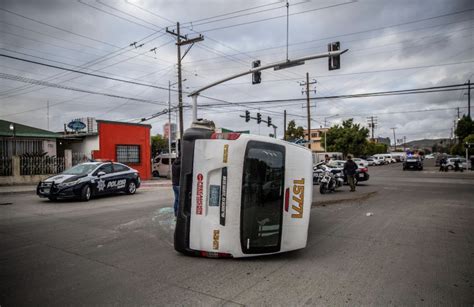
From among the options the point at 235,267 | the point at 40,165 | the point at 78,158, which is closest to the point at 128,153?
the point at 78,158

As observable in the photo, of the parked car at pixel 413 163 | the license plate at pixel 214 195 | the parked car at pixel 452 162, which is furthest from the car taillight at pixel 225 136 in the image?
the parked car at pixel 452 162

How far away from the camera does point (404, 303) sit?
3.51 meters

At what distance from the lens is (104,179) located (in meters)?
13.1

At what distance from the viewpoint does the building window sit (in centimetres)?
2461

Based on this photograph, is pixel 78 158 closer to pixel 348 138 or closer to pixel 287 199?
pixel 287 199

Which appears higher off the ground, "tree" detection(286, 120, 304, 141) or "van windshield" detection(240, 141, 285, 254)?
"tree" detection(286, 120, 304, 141)

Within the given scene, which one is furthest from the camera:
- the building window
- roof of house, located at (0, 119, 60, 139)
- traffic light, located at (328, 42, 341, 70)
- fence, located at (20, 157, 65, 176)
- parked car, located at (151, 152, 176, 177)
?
parked car, located at (151, 152, 176, 177)

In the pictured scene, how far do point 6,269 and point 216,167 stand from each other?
Answer: 3518 millimetres

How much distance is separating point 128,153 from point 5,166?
336 inches

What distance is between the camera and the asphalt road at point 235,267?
3.68 metres

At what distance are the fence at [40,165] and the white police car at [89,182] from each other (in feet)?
27.1

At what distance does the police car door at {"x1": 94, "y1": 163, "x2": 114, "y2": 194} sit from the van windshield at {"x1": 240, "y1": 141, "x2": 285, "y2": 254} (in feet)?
32.7

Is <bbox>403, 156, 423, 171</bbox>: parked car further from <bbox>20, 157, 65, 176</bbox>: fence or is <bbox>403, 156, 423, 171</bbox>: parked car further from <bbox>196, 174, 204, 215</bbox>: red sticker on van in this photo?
<bbox>196, 174, 204, 215</bbox>: red sticker on van

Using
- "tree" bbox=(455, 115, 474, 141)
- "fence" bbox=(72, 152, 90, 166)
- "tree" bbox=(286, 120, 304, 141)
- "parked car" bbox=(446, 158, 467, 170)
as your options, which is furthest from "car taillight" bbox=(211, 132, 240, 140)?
"tree" bbox=(455, 115, 474, 141)
